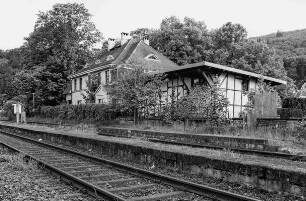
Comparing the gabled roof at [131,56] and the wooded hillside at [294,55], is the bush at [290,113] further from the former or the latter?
the wooded hillside at [294,55]

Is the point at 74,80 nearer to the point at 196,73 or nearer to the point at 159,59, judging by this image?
the point at 159,59

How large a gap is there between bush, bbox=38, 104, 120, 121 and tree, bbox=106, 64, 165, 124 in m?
2.68

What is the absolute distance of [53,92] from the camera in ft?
158

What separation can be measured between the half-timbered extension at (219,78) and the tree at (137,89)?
1.07m

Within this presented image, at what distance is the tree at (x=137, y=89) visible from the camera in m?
23.0

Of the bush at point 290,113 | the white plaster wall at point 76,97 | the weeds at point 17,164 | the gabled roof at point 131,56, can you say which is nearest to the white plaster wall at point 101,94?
the gabled roof at point 131,56

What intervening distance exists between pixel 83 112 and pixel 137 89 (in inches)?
417

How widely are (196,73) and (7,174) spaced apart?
60.7ft

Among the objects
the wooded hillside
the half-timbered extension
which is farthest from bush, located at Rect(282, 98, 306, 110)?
the wooded hillside

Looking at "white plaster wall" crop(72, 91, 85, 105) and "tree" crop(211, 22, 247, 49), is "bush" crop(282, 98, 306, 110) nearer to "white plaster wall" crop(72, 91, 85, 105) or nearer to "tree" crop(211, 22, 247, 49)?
"tree" crop(211, 22, 247, 49)

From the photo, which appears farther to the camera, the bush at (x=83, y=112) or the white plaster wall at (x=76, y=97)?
the white plaster wall at (x=76, y=97)

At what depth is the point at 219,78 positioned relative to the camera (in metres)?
25.0

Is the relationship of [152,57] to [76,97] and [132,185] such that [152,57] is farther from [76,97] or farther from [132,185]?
[132,185]

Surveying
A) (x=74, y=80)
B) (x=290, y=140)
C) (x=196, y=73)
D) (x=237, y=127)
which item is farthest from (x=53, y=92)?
(x=290, y=140)
